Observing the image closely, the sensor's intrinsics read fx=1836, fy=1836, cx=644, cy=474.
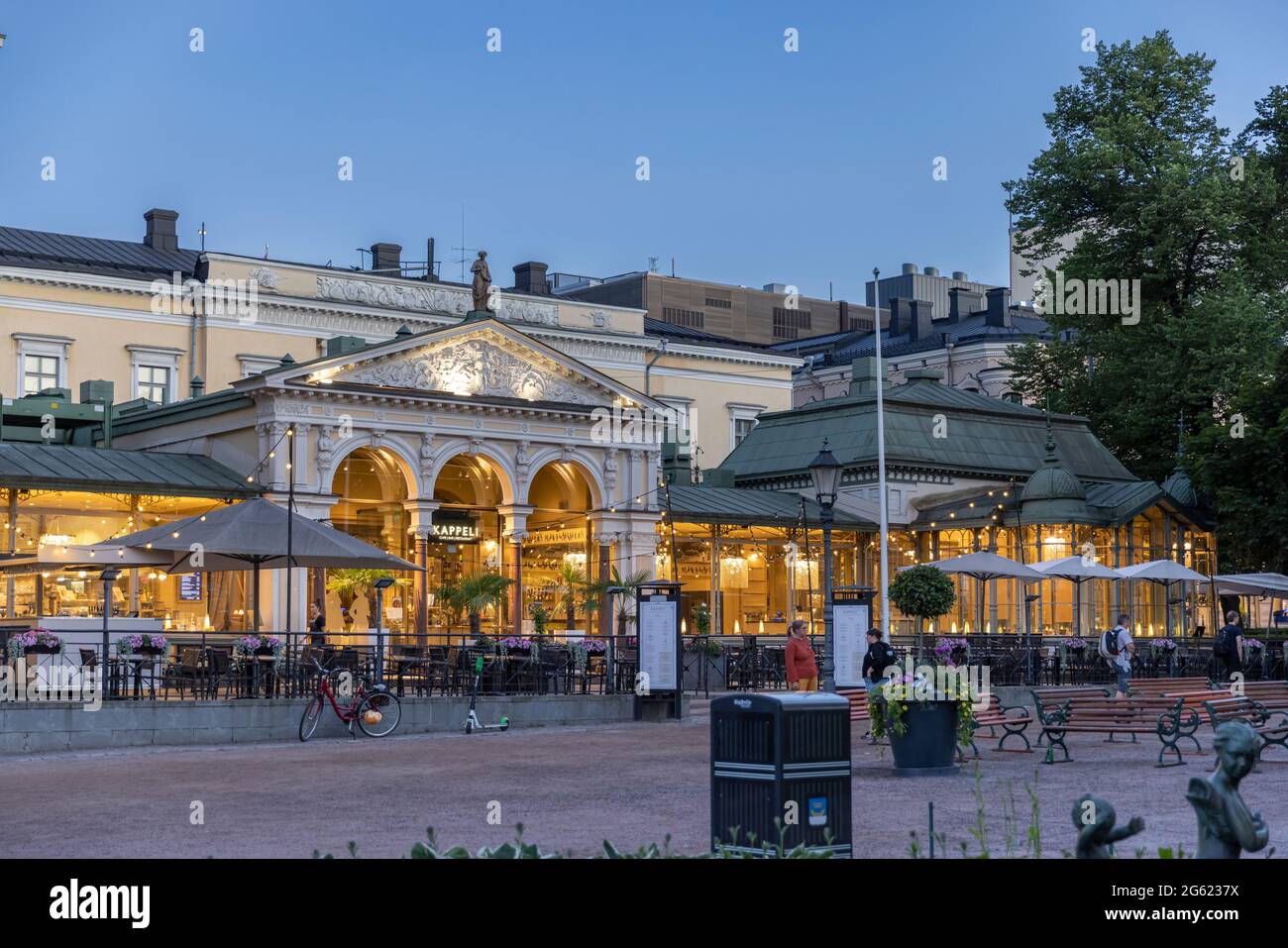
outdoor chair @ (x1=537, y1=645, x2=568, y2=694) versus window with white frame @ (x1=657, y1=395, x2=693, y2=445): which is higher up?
window with white frame @ (x1=657, y1=395, x2=693, y2=445)

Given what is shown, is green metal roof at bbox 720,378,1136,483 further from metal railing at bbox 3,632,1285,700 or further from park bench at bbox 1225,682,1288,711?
park bench at bbox 1225,682,1288,711

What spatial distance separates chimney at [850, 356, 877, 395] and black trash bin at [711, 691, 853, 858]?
45.5 meters

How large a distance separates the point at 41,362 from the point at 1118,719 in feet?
148

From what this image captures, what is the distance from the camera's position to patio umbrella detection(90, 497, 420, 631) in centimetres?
2769

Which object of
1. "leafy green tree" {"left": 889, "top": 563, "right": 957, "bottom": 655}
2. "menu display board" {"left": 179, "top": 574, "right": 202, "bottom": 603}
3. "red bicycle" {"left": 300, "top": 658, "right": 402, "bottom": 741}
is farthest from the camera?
"menu display board" {"left": 179, "top": 574, "right": 202, "bottom": 603}

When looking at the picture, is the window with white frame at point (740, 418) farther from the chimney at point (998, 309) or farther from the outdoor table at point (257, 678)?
the outdoor table at point (257, 678)

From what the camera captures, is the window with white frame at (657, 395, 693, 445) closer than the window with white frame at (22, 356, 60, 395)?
No

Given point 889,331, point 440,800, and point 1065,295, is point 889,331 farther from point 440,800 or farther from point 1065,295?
point 440,800

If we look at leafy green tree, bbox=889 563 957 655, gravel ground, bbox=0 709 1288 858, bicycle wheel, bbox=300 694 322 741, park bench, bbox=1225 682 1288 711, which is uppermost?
leafy green tree, bbox=889 563 957 655

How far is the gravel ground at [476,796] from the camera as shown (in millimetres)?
13781

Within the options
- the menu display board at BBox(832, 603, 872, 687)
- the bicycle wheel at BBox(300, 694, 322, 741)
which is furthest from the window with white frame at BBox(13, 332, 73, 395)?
the menu display board at BBox(832, 603, 872, 687)

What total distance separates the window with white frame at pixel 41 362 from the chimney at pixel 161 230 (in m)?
8.63

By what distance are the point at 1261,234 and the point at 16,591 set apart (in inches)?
1444

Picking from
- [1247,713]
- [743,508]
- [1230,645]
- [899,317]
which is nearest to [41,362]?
[743,508]
